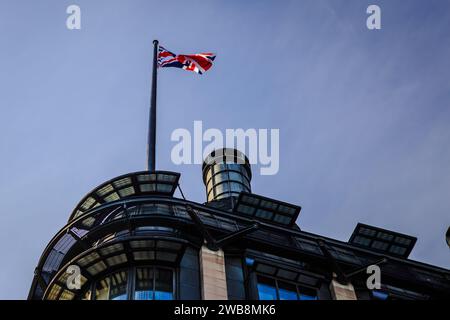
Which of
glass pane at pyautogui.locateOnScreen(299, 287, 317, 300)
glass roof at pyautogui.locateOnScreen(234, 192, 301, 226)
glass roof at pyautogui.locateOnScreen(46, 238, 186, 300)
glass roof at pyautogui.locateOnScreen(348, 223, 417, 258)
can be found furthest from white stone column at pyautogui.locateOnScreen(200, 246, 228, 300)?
glass roof at pyautogui.locateOnScreen(348, 223, 417, 258)

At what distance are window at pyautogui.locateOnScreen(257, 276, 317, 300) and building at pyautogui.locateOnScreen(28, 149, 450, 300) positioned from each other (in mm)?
50

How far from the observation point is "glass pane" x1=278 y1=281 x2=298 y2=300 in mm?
28500

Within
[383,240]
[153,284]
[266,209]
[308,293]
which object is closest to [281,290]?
[308,293]

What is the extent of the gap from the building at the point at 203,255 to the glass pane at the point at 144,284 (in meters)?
0.04

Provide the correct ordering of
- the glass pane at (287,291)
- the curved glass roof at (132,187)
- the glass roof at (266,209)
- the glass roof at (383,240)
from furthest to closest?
the glass roof at (383,240), the glass roof at (266,209), the curved glass roof at (132,187), the glass pane at (287,291)

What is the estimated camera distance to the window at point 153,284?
25.5 meters

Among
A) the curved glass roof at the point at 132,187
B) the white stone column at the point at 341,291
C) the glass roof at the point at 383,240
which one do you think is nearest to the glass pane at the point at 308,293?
the white stone column at the point at 341,291

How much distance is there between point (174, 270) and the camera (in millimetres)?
26922

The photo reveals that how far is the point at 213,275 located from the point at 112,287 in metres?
4.16

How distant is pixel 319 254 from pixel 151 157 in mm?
12994

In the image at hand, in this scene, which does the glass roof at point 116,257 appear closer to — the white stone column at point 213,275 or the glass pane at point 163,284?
the glass pane at point 163,284
